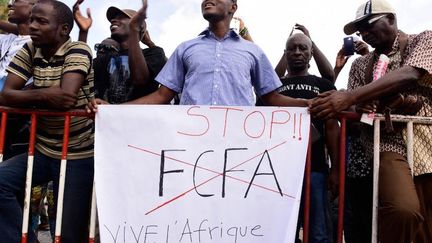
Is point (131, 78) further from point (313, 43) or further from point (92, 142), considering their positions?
point (313, 43)

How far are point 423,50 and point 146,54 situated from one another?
2.19 meters

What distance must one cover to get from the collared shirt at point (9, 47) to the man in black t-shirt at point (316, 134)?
2357 mm

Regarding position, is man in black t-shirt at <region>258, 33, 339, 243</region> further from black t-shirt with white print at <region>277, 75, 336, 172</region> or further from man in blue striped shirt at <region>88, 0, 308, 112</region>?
man in blue striped shirt at <region>88, 0, 308, 112</region>

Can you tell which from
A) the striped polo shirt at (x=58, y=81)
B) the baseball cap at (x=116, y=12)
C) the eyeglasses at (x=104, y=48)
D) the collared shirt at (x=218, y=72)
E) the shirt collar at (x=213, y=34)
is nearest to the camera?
the striped polo shirt at (x=58, y=81)

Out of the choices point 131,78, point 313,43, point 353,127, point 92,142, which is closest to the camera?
point 92,142

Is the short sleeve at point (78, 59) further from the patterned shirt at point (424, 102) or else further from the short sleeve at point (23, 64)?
the patterned shirt at point (424, 102)

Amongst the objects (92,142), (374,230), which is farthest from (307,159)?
(92,142)

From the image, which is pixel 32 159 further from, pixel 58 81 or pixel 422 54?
pixel 422 54

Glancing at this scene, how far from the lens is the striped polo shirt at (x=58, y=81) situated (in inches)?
134

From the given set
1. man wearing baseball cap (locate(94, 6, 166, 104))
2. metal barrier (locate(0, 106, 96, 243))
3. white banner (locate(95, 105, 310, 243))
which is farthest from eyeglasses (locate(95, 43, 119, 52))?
white banner (locate(95, 105, 310, 243))

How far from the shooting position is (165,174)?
321 centimetres

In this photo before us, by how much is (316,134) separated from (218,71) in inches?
32.6

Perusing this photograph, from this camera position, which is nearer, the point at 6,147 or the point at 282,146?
the point at 282,146

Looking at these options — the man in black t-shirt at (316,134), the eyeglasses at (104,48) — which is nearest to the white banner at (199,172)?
the man in black t-shirt at (316,134)
